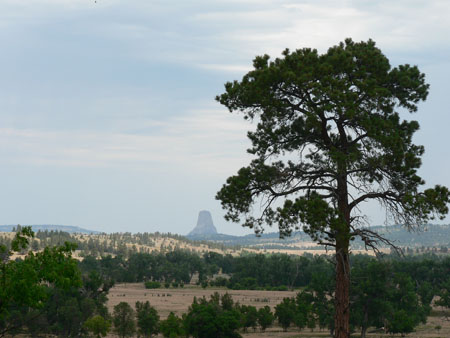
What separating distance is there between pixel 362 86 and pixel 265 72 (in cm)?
405

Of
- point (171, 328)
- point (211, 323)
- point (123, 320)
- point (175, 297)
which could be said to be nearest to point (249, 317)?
point (171, 328)

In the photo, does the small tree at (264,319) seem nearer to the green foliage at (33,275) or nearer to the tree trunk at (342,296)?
the tree trunk at (342,296)

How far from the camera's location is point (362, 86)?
77.3 ft

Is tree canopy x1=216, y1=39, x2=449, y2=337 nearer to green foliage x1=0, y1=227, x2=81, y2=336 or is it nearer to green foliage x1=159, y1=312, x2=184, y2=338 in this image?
green foliage x1=0, y1=227, x2=81, y2=336

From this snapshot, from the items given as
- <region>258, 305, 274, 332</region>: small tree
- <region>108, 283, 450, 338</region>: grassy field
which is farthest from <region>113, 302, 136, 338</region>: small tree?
<region>258, 305, 274, 332</region>: small tree

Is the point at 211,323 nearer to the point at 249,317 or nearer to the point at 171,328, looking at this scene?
the point at 171,328

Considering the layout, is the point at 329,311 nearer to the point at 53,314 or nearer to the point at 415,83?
the point at 53,314

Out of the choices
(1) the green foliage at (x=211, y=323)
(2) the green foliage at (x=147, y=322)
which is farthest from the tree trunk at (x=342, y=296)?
(2) the green foliage at (x=147, y=322)

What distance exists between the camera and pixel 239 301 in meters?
99.6

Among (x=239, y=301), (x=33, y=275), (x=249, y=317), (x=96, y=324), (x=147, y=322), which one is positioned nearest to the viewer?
(x=33, y=275)

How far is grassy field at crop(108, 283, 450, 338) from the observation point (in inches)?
2581

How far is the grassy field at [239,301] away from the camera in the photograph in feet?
215

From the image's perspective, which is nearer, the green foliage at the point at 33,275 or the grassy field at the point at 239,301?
the green foliage at the point at 33,275

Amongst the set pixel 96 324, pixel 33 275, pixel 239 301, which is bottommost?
pixel 239 301
